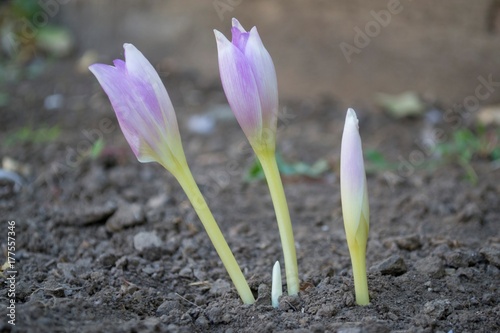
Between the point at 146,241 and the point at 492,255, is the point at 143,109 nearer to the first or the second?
the point at 146,241

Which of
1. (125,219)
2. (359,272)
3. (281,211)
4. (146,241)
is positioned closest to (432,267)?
(359,272)

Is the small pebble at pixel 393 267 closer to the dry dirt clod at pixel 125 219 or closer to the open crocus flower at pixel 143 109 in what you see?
the open crocus flower at pixel 143 109

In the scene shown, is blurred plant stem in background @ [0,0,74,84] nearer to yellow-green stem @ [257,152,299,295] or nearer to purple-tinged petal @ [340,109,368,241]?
yellow-green stem @ [257,152,299,295]

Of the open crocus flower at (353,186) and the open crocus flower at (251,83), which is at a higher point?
the open crocus flower at (251,83)

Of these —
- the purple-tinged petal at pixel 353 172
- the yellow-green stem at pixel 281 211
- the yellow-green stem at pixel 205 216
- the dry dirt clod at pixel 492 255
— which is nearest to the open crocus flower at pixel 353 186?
the purple-tinged petal at pixel 353 172

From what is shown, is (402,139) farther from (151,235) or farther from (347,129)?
(347,129)

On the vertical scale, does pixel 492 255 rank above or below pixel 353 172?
below
